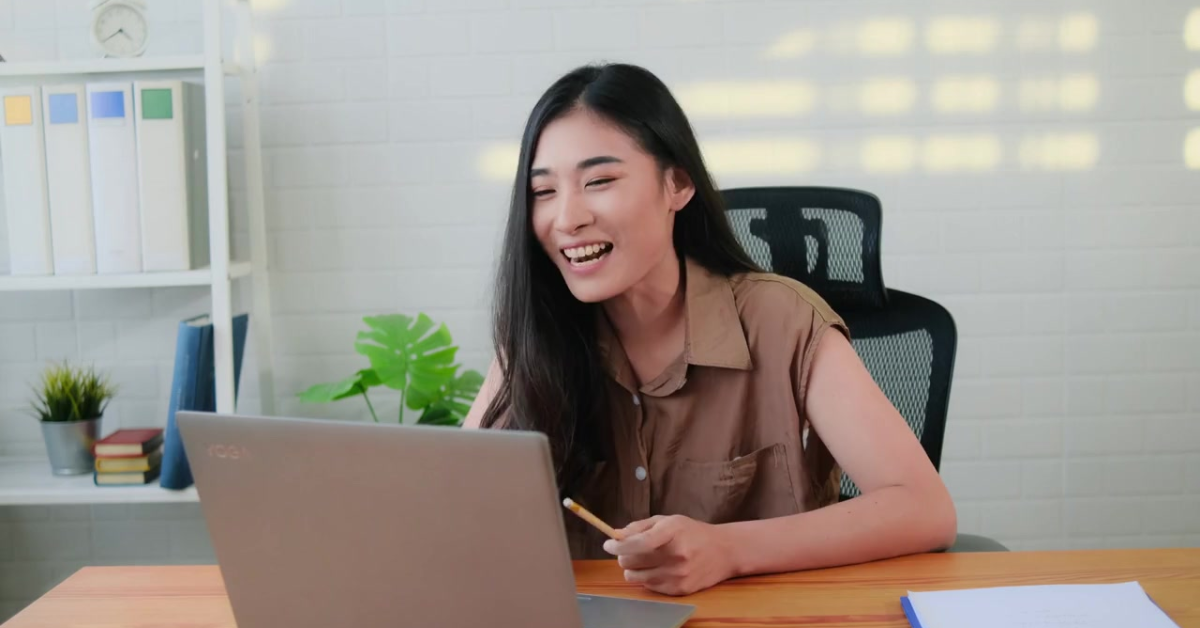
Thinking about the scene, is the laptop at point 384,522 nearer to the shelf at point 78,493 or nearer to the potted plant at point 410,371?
the potted plant at point 410,371

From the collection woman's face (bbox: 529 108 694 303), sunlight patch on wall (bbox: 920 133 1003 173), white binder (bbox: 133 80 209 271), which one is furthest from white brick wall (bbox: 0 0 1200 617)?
woman's face (bbox: 529 108 694 303)

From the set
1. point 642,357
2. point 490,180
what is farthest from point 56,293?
point 642,357

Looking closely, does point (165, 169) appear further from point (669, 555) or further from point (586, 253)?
point (669, 555)

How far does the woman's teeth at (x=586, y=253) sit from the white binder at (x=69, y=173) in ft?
4.28

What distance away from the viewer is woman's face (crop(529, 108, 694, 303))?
1422mm

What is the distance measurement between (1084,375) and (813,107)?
2.96 feet

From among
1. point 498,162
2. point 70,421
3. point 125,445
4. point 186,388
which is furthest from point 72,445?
point 498,162

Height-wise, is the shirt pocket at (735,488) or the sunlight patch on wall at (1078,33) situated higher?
the sunlight patch on wall at (1078,33)

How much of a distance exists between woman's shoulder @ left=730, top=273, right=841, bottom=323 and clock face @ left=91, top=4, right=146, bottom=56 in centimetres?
151

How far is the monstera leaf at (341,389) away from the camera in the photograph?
2236mm

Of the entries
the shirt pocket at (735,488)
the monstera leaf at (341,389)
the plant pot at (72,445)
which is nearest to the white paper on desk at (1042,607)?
the shirt pocket at (735,488)

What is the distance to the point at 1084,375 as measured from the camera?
8.37 ft

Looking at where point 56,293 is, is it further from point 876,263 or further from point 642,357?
point 876,263

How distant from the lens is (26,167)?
223cm
